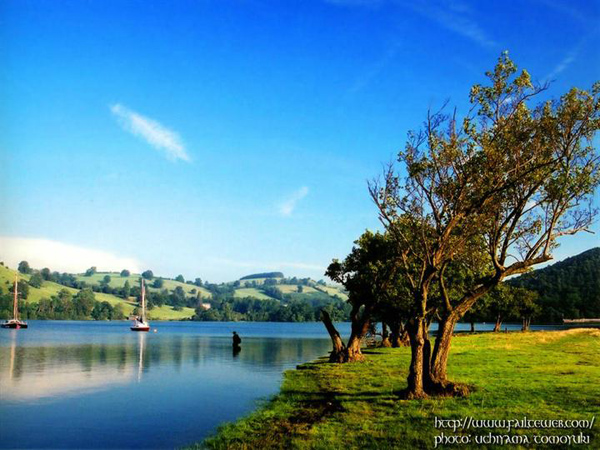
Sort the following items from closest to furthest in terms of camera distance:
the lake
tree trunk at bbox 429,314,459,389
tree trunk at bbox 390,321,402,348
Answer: the lake, tree trunk at bbox 429,314,459,389, tree trunk at bbox 390,321,402,348

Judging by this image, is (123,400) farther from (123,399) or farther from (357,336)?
(357,336)

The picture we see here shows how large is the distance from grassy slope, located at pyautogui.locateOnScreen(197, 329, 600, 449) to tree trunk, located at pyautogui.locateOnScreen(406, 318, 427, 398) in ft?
3.49

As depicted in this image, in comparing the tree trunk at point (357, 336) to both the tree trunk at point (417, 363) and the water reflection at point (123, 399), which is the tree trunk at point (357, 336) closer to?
the water reflection at point (123, 399)

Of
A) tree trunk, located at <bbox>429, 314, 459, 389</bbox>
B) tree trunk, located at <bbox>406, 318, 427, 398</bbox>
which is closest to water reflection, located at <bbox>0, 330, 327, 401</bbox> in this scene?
tree trunk, located at <bbox>406, 318, 427, 398</bbox>

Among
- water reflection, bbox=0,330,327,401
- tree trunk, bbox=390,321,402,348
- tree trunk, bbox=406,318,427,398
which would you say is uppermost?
tree trunk, bbox=406,318,427,398

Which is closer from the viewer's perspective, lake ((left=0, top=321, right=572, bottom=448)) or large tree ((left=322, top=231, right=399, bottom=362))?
lake ((left=0, top=321, right=572, bottom=448))

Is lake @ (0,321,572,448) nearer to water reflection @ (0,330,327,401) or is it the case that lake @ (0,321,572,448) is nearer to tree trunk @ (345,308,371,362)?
water reflection @ (0,330,327,401)

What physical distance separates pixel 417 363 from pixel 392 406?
10.9 ft

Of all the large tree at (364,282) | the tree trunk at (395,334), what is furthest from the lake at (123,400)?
the tree trunk at (395,334)

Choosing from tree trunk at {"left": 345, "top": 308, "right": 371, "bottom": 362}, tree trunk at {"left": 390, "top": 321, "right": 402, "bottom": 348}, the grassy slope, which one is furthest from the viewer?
tree trunk at {"left": 390, "top": 321, "right": 402, "bottom": 348}

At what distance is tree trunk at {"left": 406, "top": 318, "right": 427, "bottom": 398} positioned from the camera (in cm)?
2750

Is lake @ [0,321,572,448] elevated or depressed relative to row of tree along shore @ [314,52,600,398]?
depressed

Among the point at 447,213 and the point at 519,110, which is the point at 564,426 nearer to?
the point at 447,213

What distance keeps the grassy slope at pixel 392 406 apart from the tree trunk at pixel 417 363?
1.07 m
